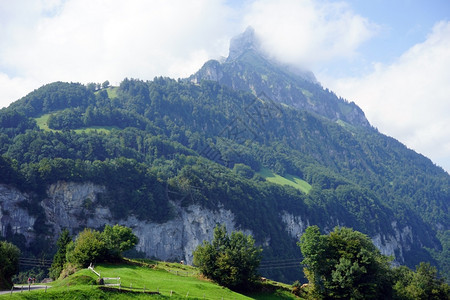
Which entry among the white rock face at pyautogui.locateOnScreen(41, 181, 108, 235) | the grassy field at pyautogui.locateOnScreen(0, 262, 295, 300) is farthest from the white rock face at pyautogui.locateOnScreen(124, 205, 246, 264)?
the grassy field at pyautogui.locateOnScreen(0, 262, 295, 300)

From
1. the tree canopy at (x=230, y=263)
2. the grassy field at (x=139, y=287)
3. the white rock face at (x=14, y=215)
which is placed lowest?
the grassy field at (x=139, y=287)

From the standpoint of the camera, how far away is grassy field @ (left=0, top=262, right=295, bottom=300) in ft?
122

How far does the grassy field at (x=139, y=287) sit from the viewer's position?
37094 mm

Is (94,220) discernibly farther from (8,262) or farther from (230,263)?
(230,263)

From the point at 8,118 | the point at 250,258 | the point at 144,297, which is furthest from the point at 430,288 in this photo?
the point at 8,118

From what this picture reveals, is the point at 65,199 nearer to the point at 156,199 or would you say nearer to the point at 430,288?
the point at 156,199

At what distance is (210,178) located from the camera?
186 m

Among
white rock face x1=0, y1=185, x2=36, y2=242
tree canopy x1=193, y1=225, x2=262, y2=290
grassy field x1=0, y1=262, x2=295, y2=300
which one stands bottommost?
grassy field x1=0, y1=262, x2=295, y2=300

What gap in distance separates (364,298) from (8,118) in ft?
586

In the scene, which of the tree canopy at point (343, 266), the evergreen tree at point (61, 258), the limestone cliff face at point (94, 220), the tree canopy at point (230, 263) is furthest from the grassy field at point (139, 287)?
the limestone cliff face at point (94, 220)

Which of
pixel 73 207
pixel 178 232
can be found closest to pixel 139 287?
pixel 73 207

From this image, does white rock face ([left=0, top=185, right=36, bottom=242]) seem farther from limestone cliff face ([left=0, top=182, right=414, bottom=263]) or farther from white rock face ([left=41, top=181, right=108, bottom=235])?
white rock face ([left=41, top=181, right=108, bottom=235])

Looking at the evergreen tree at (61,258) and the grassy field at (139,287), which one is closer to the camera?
the grassy field at (139,287)

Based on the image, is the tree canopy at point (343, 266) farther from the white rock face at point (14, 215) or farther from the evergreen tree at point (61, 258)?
the white rock face at point (14, 215)
